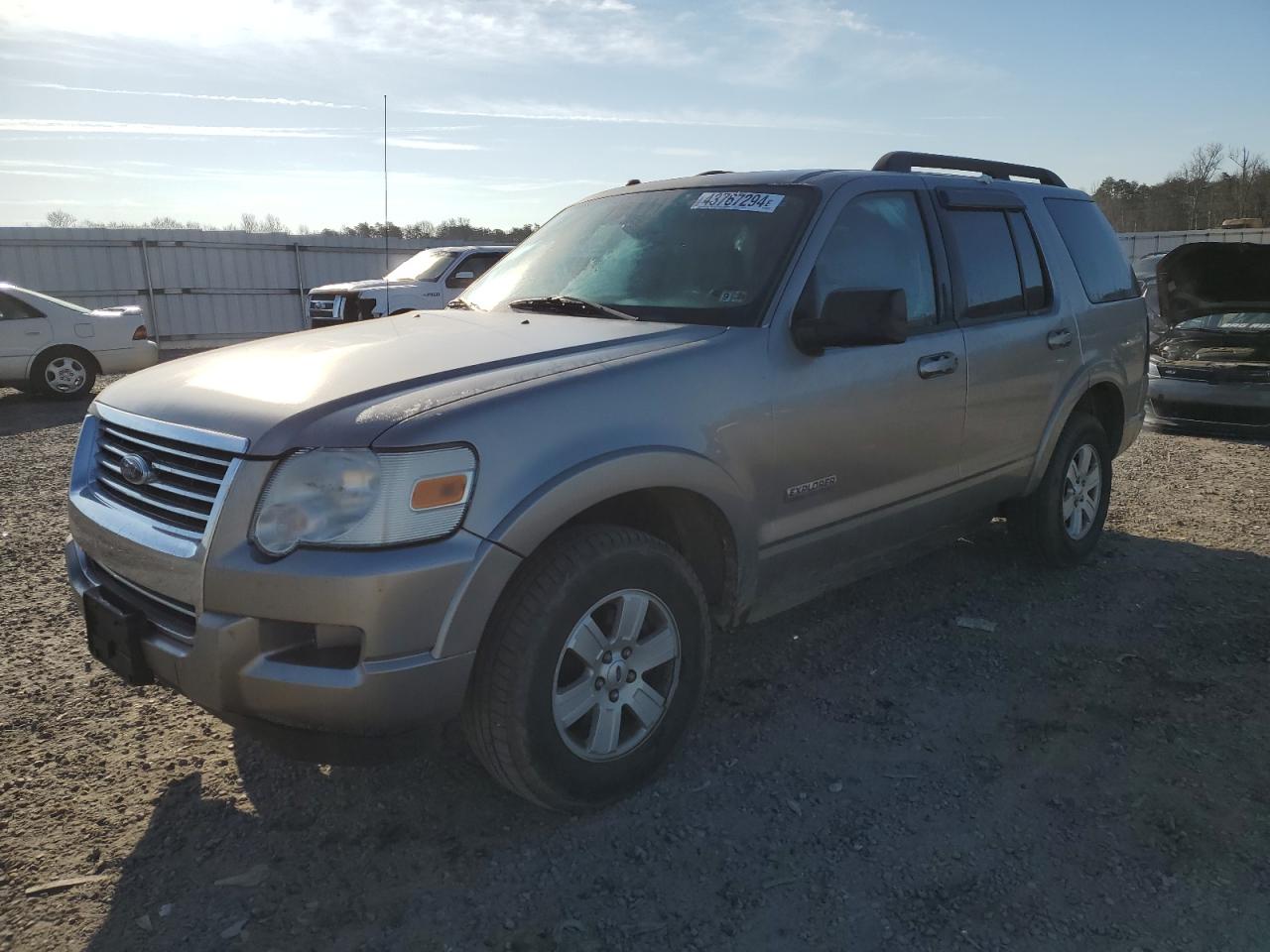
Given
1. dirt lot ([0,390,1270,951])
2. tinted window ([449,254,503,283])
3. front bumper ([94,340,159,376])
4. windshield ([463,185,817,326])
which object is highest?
windshield ([463,185,817,326])

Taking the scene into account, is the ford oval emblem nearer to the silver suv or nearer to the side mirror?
the silver suv

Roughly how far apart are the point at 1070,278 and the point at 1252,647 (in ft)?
6.27

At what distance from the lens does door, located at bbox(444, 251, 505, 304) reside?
1440cm

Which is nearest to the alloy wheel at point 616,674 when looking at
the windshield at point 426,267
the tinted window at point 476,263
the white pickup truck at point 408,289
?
the white pickup truck at point 408,289

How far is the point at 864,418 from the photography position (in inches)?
137

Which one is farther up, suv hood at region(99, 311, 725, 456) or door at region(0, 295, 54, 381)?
suv hood at region(99, 311, 725, 456)

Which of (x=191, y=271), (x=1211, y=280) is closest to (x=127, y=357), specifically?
(x=191, y=271)

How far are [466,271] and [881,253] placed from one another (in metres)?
11.8

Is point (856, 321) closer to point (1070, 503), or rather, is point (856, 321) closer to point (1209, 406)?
point (1070, 503)

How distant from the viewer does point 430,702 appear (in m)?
2.39

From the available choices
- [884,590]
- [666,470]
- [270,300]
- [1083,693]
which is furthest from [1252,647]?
[270,300]

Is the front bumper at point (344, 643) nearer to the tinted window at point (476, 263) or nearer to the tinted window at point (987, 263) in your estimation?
the tinted window at point (987, 263)

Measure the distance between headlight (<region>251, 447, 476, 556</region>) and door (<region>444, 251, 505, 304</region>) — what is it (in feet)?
40.3

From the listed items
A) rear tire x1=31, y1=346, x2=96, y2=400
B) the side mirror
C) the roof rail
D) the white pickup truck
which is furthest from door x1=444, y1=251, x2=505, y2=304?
the side mirror
